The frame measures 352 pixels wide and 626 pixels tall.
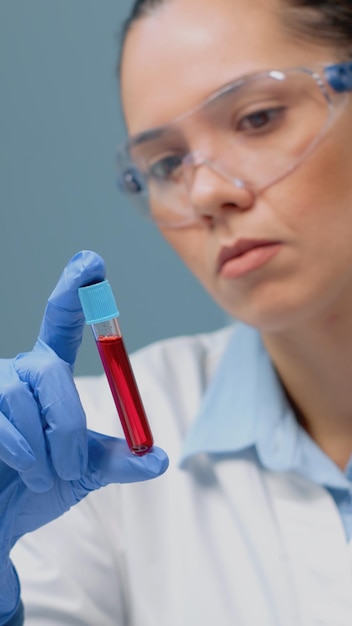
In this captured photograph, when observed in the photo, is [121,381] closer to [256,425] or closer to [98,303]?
[98,303]

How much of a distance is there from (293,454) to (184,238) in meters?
0.35

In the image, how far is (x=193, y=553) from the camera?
4.36 ft

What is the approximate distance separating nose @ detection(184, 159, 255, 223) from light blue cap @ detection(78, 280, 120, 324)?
0.97 feet

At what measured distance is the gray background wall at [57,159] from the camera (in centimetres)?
176

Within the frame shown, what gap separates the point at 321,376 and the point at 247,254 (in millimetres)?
287

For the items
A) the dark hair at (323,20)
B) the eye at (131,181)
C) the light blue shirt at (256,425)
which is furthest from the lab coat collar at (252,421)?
the dark hair at (323,20)

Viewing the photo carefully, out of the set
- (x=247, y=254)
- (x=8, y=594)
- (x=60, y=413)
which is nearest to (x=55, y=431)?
(x=60, y=413)

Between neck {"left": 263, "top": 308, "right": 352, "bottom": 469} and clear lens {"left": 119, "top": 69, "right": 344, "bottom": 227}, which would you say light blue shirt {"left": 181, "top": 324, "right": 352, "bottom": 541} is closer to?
neck {"left": 263, "top": 308, "right": 352, "bottom": 469}

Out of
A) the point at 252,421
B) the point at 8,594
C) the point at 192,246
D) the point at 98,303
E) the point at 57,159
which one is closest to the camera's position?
the point at 98,303

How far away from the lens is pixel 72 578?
136 cm

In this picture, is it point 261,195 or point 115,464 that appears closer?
point 115,464

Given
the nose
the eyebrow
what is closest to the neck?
the nose

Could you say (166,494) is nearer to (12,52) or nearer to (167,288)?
(167,288)

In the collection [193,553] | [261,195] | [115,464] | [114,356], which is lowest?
[193,553]
